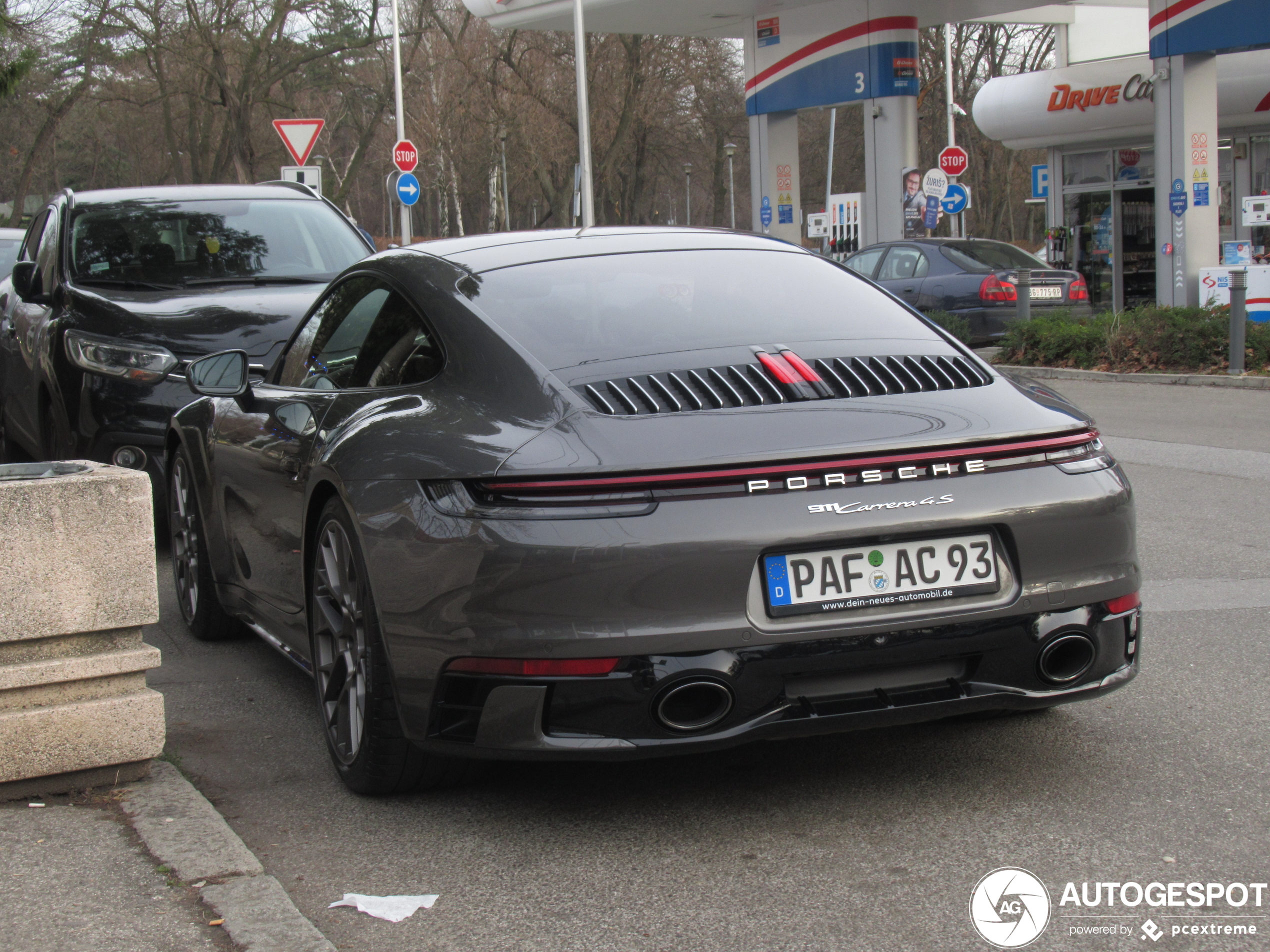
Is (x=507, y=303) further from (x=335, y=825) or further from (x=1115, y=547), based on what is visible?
(x=1115, y=547)

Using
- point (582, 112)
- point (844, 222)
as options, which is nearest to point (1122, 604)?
point (844, 222)

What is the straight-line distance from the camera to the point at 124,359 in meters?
7.87

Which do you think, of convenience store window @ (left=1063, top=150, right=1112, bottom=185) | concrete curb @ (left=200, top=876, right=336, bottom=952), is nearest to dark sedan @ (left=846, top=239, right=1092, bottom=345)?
convenience store window @ (left=1063, top=150, right=1112, bottom=185)

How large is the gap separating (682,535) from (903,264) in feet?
57.7

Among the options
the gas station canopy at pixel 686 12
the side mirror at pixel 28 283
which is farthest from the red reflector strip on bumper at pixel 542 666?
the gas station canopy at pixel 686 12

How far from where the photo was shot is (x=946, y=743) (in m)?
4.30

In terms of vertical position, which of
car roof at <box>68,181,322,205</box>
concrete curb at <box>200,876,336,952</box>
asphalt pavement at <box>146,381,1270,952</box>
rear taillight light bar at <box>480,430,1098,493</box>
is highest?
car roof at <box>68,181,322,205</box>

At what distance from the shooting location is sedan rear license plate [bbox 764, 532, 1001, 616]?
3.35 m

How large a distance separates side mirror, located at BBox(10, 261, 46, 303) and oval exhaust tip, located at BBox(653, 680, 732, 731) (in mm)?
6569

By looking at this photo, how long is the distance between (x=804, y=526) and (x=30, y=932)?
1.81 m

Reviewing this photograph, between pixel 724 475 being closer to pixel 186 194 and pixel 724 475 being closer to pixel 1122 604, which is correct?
pixel 1122 604

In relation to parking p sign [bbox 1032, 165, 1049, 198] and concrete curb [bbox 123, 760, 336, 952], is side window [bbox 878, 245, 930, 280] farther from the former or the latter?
concrete curb [bbox 123, 760, 336, 952]

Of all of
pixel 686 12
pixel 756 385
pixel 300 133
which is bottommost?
pixel 756 385

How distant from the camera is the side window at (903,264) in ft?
65.4
